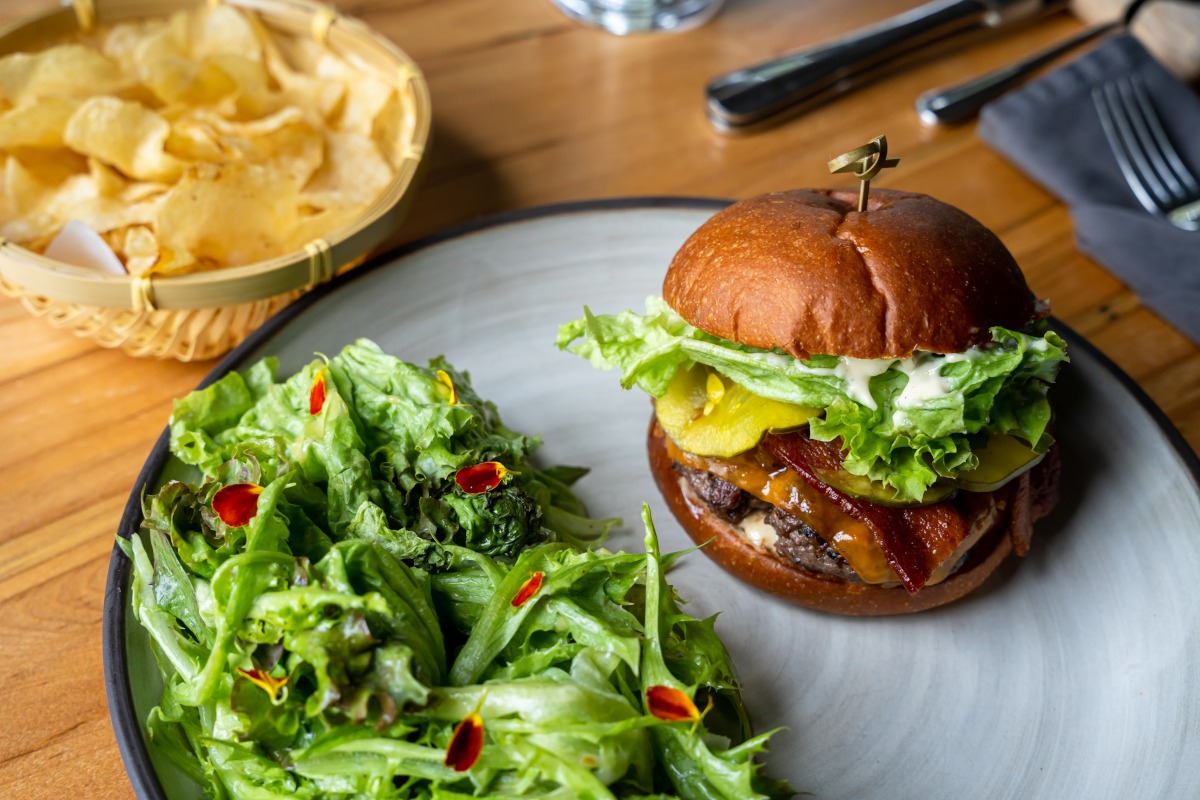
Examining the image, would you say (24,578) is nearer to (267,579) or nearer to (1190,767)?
(267,579)

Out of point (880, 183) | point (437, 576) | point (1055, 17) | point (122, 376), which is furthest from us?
point (1055, 17)

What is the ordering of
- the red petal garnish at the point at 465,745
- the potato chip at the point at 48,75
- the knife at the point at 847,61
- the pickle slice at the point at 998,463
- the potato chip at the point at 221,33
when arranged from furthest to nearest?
1. the knife at the point at 847,61
2. the potato chip at the point at 221,33
3. the potato chip at the point at 48,75
4. the pickle slice at the point at 998,463
5. the red petal garnish at the point at 465,745

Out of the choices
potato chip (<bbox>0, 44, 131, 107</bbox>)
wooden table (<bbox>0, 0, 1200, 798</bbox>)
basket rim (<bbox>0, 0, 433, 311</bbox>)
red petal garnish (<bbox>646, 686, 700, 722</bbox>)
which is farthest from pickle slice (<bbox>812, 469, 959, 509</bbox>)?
potato chip (<bbox>0, 44, 131, 107</bbox>)

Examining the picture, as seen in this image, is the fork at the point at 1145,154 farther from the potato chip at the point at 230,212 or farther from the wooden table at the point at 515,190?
the potato chip at the point at 230,212

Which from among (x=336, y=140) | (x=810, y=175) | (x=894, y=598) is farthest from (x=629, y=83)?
(x=894, y=598)

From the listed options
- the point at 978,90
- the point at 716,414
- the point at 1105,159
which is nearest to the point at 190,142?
the point at 716,414

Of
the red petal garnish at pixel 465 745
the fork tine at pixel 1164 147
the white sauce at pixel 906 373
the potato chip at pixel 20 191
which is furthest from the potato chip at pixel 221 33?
the fork tine at pixel 1164 147
